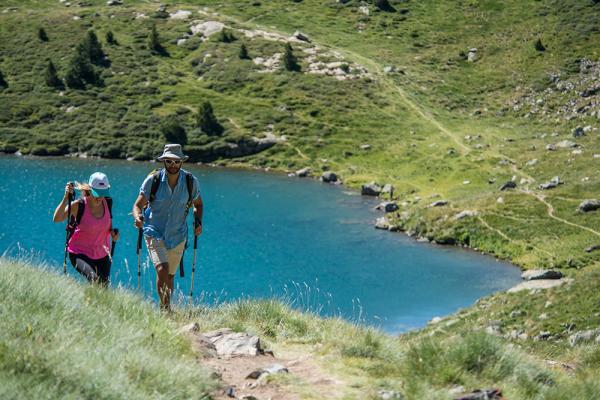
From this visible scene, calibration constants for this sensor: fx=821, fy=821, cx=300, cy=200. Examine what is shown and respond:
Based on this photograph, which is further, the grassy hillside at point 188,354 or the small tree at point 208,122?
the small tree at point 208,122

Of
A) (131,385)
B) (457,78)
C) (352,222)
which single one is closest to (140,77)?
(457,78)

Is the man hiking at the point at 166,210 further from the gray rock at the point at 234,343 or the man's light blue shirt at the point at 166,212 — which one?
the gray rock at the point at 234,343

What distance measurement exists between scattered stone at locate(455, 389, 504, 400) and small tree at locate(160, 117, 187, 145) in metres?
87.2

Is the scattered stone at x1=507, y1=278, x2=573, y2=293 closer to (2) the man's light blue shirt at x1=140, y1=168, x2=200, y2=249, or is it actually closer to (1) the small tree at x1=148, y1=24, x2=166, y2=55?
(2) the man's light blue shirt at x1=140, y1=168, x2=200, y2=249

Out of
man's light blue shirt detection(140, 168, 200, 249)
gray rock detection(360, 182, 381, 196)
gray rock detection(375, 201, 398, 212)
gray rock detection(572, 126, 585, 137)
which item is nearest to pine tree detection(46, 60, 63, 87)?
gray rock detection(360, 182, 381, 196)

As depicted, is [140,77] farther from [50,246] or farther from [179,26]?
[50,246]

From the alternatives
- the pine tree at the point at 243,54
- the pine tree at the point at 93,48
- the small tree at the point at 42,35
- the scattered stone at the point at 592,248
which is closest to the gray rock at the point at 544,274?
the scattered stone at the point at 592,248

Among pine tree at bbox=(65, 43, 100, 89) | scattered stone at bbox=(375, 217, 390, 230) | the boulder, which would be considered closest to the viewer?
scattered stone at bbox=(375, 217, 390, 230)

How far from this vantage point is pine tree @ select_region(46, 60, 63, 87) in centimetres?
10988

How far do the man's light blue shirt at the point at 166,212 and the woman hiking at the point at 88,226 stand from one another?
A: 0.80m

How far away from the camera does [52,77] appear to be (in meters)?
110

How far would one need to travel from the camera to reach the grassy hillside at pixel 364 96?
73500 mm

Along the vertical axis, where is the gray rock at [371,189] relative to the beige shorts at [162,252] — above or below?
below

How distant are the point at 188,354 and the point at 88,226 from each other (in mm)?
4610
